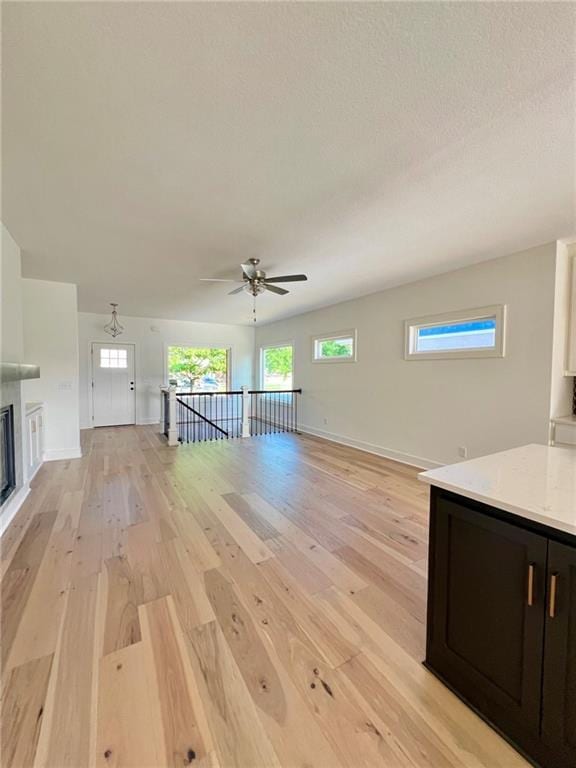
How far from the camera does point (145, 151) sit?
1739mm

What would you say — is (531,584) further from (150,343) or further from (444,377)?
(150,343)

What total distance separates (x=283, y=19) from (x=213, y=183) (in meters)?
1.07

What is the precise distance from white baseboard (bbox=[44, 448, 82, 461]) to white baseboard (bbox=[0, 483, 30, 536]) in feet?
4.56

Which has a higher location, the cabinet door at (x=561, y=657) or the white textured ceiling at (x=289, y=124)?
the white textured ceiling at (x=289, y=124)

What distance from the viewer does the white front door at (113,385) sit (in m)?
6.83

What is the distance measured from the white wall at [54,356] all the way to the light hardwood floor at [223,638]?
1.69 metres

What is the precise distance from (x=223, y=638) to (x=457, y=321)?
3.91 metres

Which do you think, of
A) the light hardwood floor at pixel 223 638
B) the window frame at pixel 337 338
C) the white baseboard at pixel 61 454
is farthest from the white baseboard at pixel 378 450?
the white baseboard at pixel 61 454

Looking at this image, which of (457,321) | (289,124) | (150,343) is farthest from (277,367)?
(289,124)

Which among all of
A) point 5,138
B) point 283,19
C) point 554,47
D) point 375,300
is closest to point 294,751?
point 283,19

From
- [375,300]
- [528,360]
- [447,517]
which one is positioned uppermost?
[375,300]

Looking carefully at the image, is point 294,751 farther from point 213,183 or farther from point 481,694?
point 213,183

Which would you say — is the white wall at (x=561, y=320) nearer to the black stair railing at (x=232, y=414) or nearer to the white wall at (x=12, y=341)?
the black stair railing at (x=232, y=414)

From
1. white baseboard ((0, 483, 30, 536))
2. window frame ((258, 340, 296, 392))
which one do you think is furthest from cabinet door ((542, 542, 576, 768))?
window frame ((258, 340, 296, 392))
